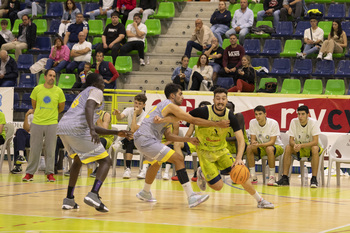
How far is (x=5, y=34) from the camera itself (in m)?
20.9

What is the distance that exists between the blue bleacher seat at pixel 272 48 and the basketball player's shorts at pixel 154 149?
10103 mm

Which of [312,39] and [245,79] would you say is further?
[312,39]

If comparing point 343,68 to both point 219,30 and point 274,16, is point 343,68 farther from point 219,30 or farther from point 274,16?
point 219,30

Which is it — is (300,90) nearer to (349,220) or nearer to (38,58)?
(38,58)

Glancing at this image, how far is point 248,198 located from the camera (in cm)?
1007

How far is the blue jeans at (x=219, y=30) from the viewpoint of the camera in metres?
18.8

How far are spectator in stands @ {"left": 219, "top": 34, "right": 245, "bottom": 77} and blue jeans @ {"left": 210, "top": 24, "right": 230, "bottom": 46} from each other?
159 cm

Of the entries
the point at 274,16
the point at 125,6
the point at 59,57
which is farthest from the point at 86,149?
the point at 125,6

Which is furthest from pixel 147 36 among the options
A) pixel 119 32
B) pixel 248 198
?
pixel 248 198

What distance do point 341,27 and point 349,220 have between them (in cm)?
1072

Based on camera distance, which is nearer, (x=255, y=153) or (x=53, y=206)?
(x=53, y=206)

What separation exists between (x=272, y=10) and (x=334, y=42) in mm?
2545

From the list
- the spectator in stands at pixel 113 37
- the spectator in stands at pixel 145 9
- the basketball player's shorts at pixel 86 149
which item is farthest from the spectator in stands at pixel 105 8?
the basketball player's shorts at pixel 86 149

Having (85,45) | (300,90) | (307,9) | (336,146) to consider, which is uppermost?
(307,9)
